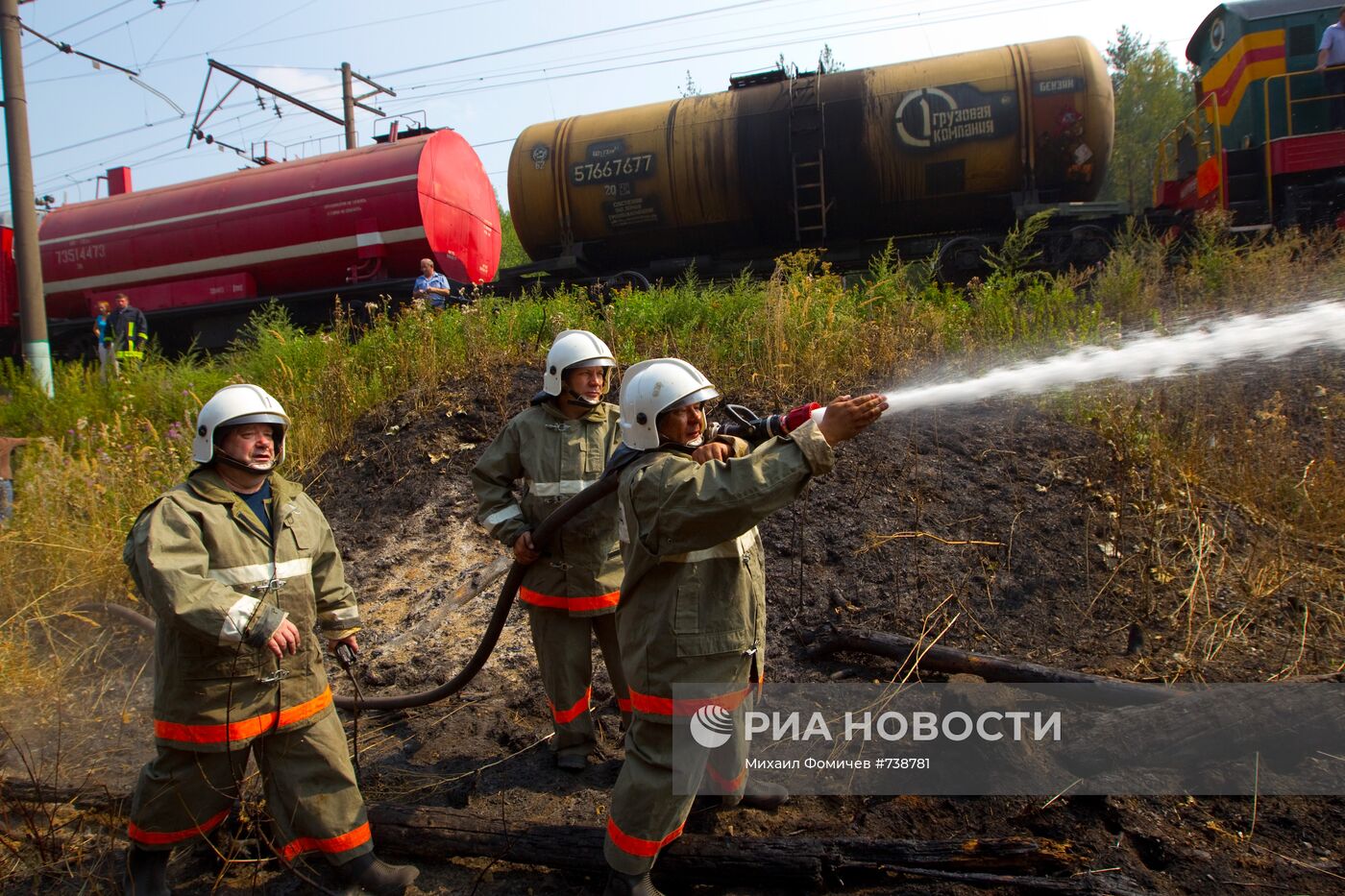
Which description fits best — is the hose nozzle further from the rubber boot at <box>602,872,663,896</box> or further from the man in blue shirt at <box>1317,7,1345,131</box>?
the man in blue shirt at <box>1317,7,1345,131</box>

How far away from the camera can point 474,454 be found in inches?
257

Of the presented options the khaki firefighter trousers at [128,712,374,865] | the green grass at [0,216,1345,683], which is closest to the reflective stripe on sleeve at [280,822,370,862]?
the khaki firefighter trousers at [128,712,374,865]

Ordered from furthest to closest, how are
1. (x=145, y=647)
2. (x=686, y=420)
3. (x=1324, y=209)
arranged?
(x=1324, y=209) < (x=145, y=647) < (x=686, y=420)

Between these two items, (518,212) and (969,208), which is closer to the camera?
(969,208)

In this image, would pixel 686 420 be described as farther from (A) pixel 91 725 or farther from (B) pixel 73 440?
(B) pixel 73 440

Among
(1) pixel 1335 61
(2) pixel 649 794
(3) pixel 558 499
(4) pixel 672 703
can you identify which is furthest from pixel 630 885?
(1) pixel 1335 61

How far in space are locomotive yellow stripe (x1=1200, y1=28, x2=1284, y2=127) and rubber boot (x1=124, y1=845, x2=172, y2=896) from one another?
529 inches

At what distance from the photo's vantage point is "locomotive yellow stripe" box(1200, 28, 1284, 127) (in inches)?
432

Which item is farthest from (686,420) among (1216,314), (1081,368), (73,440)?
(73,440)

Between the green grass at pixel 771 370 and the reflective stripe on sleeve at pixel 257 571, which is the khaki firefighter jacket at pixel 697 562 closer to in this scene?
the reflective stripe on sleeve at pixel 257 571

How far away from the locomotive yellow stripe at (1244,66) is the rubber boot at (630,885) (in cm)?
1260

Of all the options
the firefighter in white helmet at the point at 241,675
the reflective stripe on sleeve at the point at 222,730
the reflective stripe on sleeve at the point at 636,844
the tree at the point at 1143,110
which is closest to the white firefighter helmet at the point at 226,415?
the firefighter in white helmet at the point at 241,675

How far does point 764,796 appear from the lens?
308 centimetres

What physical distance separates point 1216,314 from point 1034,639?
409cm
